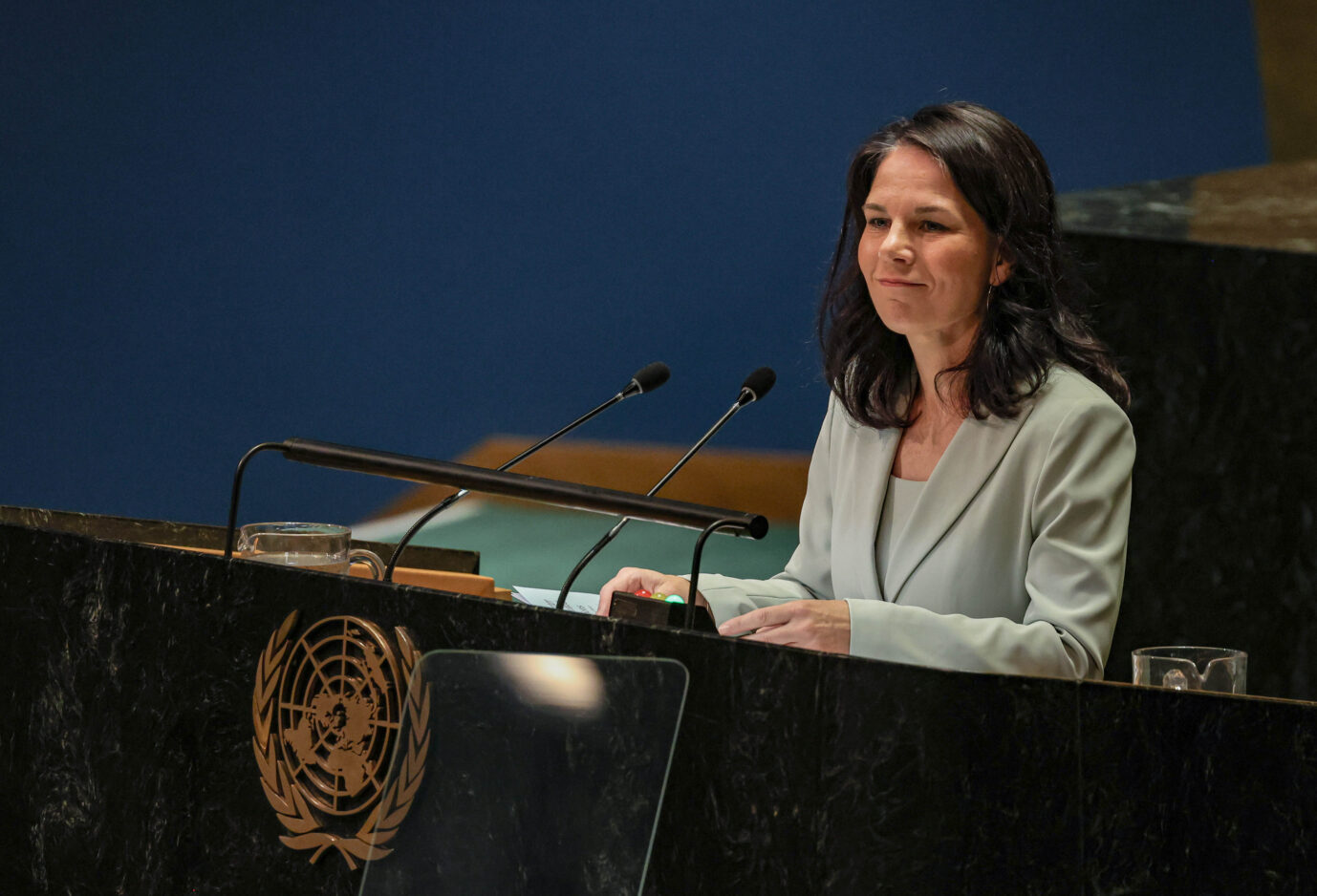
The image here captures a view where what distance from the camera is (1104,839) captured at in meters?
1.13

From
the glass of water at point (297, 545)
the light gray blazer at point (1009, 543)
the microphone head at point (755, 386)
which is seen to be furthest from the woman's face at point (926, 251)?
the glass of water at point (297, 545)

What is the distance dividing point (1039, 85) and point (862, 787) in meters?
3.04

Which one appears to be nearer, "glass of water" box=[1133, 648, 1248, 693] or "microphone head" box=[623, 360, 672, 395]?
"glass of water" box=[1133, 648, 1248, 693]

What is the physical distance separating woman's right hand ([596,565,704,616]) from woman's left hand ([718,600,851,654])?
0.19m

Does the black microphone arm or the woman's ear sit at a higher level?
the woman's ear

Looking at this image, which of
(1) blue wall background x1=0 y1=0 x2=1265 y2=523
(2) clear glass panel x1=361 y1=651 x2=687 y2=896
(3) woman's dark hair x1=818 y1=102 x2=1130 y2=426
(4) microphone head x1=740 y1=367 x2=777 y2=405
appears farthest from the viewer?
(1) blue wall background x1=0 y1=0 x2=1265 y2=523

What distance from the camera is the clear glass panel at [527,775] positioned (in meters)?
1.24

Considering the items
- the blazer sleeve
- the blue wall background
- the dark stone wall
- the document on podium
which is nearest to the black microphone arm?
the blazer sleeve

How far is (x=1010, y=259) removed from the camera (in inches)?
77.2

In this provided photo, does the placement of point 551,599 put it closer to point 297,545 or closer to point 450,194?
point 297,545

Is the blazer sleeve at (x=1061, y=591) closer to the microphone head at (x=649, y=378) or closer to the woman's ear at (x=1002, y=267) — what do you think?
the woman's ear at (x=1002, y=267)

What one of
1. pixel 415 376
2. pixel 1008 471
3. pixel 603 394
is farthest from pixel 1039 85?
pixel 1008 471

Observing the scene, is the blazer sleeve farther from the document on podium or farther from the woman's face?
the document on podium

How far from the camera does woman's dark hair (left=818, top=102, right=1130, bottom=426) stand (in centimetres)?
190
